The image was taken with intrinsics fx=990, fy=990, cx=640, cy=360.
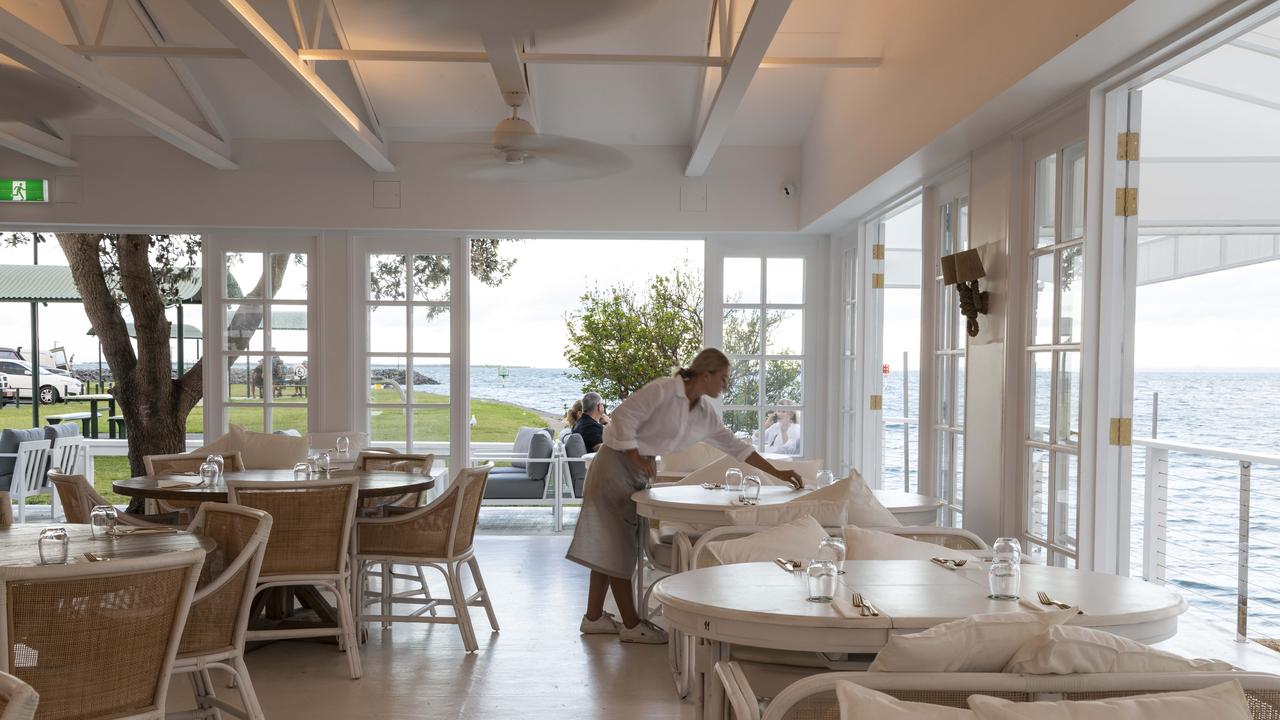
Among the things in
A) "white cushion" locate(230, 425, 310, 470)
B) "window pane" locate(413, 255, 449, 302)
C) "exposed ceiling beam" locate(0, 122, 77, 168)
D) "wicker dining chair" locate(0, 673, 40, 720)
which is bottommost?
"white cushion" locate(230, 425, 310, 470)

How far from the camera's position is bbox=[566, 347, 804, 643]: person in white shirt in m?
5.01

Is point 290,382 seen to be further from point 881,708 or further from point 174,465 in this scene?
point 881,708

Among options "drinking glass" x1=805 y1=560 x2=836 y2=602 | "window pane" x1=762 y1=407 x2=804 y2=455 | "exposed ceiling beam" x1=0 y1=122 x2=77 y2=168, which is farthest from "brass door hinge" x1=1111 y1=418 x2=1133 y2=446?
"exposed ceiling beam" x1=0 y1=122 x2=77 y2=168

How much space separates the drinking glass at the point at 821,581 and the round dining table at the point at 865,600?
0.02m

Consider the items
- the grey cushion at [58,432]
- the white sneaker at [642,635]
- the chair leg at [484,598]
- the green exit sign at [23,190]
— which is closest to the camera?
the white sneaker at [642,635]

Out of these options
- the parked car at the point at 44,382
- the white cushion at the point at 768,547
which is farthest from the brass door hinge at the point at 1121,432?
the parked car at the point at 44,382

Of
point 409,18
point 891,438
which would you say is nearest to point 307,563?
point 409,18

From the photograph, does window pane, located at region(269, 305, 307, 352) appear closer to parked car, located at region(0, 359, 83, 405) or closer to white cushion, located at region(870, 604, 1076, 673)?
white cushion, located at region(870, 604, 1076, 673)

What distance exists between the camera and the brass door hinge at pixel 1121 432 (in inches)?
149

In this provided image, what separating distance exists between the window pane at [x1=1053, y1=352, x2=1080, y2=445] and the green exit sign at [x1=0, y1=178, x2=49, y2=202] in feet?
23.9

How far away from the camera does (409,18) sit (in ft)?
10.7

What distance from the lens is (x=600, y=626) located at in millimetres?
5273

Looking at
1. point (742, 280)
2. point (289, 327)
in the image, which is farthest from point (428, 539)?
point (742, 280)

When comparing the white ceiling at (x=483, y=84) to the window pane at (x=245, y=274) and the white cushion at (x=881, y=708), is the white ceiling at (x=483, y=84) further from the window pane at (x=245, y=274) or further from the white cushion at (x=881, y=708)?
the white cushion at (x=881, y=708)
